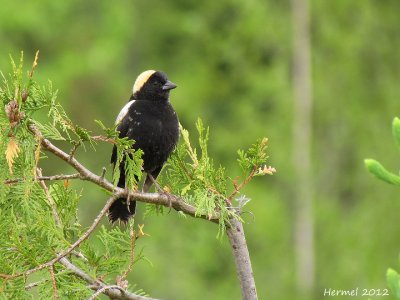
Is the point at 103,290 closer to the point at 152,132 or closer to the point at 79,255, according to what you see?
the point at 79,255

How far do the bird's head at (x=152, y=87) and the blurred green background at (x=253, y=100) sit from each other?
8991 millimetres

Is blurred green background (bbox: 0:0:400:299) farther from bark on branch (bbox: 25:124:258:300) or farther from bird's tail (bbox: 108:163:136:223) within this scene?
bark on branch (bbox: 25:124:258:300)

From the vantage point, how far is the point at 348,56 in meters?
17.2

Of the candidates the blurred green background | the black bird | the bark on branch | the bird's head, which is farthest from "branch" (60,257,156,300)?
the blurred green background

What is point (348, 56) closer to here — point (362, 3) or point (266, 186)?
point (362, 3)

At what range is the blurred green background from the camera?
16297 mm

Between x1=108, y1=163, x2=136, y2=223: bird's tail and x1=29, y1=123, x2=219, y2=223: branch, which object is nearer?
x1=29, y1=123, x2=219, y2=223: branch

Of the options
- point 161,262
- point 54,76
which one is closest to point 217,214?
point 161,262

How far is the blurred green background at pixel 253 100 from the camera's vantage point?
16297mm

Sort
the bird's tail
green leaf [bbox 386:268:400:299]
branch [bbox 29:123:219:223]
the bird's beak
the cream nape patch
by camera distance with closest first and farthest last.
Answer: green leaf [bbox 386:268:400:299], branch [bbox 29:123:219:223], the bird's tail, the bird's beak, the cream nape patch

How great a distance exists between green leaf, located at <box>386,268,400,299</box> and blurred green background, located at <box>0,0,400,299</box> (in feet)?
38.1

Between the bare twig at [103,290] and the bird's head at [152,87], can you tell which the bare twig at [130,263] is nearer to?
the bare twig at [103,290]

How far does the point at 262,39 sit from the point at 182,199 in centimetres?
1553

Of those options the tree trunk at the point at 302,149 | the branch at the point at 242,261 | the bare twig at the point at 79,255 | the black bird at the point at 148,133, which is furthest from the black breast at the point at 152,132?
the tree trunk at the point at 302,149
